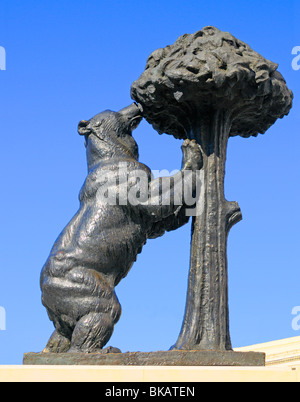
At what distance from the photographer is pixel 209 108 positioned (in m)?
6.05

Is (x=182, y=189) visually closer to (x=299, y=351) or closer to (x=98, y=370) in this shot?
(x=98, y=370)

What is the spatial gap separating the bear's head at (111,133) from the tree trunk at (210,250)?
1.87 ft

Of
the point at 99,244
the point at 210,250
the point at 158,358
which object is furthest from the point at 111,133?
the point at 158,358

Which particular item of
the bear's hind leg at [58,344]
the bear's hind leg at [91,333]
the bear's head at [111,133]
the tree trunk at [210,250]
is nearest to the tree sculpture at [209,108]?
the tree trunk at [210,250]

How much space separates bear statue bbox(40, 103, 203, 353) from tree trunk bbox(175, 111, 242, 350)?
0.16m

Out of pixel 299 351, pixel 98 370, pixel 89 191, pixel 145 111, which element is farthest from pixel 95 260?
pixel 299 351

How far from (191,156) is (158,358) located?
1.81m

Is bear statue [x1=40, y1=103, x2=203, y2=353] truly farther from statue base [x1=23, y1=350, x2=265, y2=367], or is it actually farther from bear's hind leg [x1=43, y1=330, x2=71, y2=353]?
statue base [x1=23, y1=350, x2=265, y2=367]

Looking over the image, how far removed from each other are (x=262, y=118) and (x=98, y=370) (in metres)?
3.08

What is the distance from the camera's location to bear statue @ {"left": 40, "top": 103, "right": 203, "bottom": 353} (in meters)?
5.45

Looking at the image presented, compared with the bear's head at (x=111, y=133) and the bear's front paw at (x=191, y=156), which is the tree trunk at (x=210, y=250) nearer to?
the bear's front paw at (x=191, y=156)

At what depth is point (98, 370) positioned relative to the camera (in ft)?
15.4
